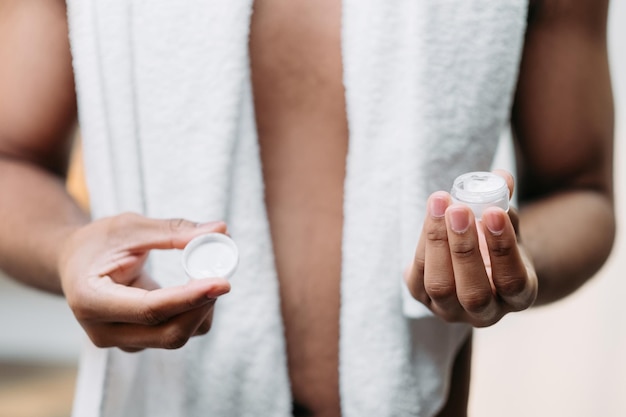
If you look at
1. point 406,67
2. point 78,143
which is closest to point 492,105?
point 406,67

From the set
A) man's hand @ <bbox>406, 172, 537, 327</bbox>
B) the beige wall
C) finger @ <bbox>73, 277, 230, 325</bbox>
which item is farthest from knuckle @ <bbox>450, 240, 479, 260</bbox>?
the beige wall

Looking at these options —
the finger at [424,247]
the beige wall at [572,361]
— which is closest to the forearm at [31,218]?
the finger at [424,247]

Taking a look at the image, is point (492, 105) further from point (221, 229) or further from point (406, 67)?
point (221, 229)

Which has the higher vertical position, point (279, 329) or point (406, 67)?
point (406, 67)

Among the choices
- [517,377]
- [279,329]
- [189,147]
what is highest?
[189,147]

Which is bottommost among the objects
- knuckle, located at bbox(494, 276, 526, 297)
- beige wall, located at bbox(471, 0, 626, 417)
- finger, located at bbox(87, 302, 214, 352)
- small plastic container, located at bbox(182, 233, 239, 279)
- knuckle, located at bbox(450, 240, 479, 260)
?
beige wall, located at bbox(471, 0, 626, 417)

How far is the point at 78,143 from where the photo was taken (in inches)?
20.1

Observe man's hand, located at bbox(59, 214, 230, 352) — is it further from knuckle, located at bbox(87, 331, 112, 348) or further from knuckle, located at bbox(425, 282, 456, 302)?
knuckle, located at bbox(425, 282, 456, 302)

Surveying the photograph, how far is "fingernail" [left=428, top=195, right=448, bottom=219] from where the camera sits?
0.32 m

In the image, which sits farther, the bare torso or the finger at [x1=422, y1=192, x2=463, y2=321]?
the bare torso

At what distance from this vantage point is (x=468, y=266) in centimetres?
33

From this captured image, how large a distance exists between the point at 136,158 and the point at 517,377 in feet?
1.46

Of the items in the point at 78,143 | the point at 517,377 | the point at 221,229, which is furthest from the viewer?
the point at 517,377

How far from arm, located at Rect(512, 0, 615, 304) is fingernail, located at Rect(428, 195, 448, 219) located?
0.55ft
